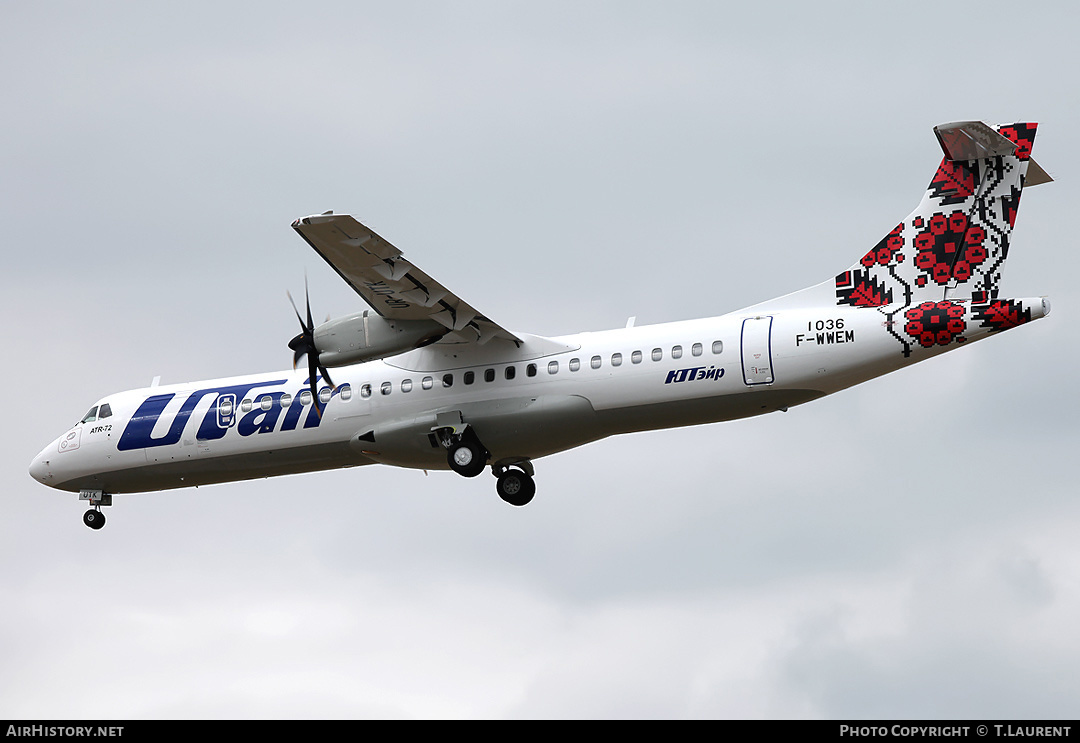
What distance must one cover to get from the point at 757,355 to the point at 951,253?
4407 mm

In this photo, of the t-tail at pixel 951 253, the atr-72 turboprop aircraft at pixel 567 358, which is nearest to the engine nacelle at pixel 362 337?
the atr-72 turboprop aircraft at pixel 567 358

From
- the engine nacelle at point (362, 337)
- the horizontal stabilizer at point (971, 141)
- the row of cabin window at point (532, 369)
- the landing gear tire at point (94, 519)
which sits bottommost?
the landing gear tire at point (94, 519)

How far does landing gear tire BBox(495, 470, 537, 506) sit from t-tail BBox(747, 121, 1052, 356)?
22.6ft

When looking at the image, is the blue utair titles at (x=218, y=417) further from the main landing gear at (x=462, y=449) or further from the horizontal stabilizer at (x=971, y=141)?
the horizontal stabilizer at (x=971, y=141)

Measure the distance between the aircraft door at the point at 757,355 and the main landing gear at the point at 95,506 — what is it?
16164 mm

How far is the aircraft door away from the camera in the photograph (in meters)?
30.0

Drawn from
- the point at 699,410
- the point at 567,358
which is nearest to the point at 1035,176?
the point at 699,410

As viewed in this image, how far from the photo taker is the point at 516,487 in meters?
34.5

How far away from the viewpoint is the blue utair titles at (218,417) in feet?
112

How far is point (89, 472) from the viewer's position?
118ft
